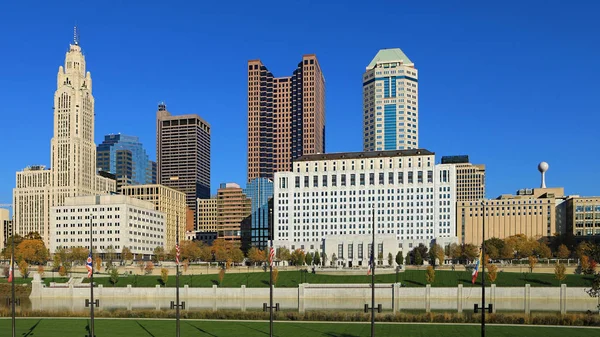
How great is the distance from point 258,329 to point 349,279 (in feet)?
260

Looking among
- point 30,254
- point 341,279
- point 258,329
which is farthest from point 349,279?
point 30,254

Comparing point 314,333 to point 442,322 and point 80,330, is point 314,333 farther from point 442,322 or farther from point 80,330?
point 80,330

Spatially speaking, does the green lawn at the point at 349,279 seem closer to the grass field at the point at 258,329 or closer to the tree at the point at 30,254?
the tree at the point at 30,254

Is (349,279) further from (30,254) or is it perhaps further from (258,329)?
(30,254)

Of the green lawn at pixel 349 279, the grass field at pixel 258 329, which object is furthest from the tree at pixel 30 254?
the grass field at pixel 258 329

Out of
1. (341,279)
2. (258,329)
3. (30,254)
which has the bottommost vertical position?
(341,279)

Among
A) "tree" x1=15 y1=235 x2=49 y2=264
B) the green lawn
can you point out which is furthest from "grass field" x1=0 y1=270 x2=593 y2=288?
"tree" x1=15 y1=235 x2=49 y2=264

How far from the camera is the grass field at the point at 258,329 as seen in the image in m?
62.4

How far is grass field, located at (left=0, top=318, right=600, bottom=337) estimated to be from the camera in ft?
205

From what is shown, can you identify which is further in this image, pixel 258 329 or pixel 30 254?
pixel 30 254

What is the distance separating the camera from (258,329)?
65.7 metres

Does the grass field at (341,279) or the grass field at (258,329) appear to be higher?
the grass field at (258,329)

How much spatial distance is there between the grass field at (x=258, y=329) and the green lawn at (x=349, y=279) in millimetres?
58362

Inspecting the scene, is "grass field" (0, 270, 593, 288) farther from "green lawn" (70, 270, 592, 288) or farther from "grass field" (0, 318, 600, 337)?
"grass field" (0, 318, 600, 337)
